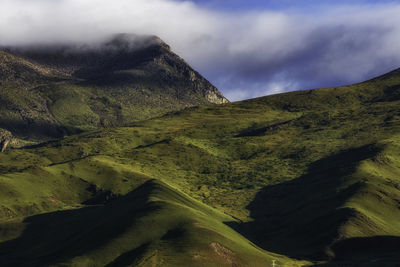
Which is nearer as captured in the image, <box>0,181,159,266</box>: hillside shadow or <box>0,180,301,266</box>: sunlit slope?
<box>0,180,301,266</box>: sunlit slope

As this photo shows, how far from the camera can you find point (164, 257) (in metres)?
142

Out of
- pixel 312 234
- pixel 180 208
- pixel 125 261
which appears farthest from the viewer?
pixel 312 234

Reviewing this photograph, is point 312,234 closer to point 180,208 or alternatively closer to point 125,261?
point 180,208

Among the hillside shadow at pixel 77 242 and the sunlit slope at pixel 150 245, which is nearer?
the sunlit slope at pixel 150 245

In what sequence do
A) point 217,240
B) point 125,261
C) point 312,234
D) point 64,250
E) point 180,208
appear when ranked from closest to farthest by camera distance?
point 125,261
point 217,240
point 64,250
point 180,208
point 312,234

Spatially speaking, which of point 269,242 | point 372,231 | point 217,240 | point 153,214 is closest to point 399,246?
point 372,231

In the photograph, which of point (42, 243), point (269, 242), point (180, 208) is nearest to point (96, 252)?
point (180, 208)

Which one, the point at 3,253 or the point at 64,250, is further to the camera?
the point at 3,253

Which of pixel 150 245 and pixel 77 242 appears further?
pixel 77 242

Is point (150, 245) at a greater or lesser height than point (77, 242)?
greater

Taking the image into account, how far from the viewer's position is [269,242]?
200 metres

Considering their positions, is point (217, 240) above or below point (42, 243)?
above

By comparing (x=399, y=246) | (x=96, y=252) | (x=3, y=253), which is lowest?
(x=3, y=253)

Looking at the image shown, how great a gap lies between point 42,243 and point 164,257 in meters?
71.3
